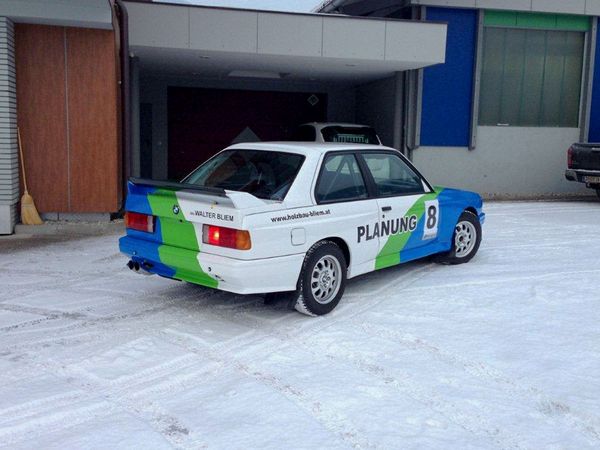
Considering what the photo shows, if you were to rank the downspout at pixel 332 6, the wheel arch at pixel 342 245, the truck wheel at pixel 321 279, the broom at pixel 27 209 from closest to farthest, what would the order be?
the truck wheel at pixel 321 279
the wheel arch at pixel 342 245
the broom at pixel 27 209
the downspout at pixel 332 6

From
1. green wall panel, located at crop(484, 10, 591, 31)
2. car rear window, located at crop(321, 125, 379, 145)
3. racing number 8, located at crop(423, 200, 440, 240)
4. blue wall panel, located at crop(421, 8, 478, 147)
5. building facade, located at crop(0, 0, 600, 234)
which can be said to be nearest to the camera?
racing number 8, located at crop(423, 200, 440, 240)

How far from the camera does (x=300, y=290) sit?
18.5 feet

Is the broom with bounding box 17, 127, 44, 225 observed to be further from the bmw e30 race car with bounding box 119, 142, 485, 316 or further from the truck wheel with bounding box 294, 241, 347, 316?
the truck wheel with bounding box 294, 241, 347, 316

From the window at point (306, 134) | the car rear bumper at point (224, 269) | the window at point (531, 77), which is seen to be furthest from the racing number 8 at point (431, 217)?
the window at point (531, 77)

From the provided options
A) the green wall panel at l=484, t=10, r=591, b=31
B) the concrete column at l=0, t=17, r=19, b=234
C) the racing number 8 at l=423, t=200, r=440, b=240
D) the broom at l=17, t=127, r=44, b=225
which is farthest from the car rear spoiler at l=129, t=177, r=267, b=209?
the green wall panel at l=484, t=10, r=591, b=31

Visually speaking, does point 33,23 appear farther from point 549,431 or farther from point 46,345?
point 549,431

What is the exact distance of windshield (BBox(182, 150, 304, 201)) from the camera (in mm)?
5844

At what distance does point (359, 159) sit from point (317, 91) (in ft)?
41.7

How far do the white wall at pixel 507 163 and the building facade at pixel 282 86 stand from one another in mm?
33

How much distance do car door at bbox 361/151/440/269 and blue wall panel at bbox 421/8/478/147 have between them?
8263 mm

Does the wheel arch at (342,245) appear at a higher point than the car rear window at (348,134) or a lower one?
lower

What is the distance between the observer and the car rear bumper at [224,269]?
5.20 meters

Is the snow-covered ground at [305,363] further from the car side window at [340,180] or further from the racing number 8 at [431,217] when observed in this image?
the car side window at [340,180]

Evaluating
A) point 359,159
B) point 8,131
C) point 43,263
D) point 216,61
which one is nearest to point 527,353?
point 359,159
